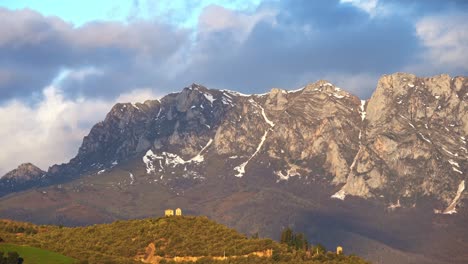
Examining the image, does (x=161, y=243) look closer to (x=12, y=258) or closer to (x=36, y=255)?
(x=36, y=255)

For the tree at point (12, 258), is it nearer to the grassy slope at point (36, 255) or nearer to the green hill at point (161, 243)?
the grassy slope at point (36, 255)

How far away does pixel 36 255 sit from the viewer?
143000 mm

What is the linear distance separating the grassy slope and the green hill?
417cm

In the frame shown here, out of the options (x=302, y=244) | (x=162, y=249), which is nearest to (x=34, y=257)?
(x=162, y=249)

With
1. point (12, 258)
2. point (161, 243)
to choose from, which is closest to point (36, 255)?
point (12, 258)

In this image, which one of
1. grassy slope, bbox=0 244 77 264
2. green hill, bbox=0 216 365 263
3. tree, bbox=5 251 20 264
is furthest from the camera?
green hill, bbox=0 216 365 263

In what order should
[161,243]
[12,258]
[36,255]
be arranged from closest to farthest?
[12,258]
[36,255]
[161,243]

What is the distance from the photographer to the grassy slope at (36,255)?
14012 cm

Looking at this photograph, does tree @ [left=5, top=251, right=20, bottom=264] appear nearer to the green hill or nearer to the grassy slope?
the grassy slope

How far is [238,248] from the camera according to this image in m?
166

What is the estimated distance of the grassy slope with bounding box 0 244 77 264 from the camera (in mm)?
140125

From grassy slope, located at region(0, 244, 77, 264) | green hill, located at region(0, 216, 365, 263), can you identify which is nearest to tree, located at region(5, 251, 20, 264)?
grassy slope, located at region(0, 244, 77, 264)

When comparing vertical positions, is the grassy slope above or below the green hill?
below

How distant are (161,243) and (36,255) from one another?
99.8 feet
